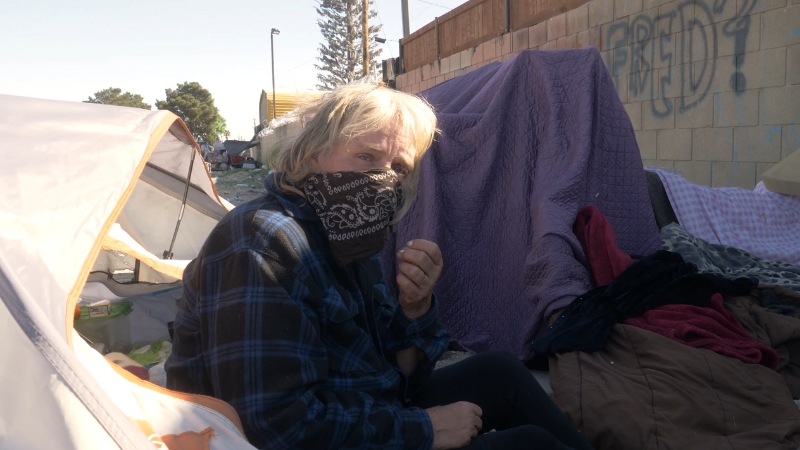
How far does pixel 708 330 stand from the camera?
7.98ft

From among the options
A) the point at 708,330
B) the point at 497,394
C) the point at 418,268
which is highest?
the point at 418,268

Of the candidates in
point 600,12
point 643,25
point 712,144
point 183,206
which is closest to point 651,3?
point 643,25

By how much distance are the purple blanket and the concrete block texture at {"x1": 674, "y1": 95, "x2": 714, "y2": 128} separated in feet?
6.77

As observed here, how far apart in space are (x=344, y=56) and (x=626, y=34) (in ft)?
97.8

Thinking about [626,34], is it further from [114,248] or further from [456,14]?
[114,248]

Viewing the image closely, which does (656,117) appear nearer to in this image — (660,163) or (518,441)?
(660,163)

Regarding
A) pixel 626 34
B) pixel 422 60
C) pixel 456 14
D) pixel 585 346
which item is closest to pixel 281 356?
pixel 585 346

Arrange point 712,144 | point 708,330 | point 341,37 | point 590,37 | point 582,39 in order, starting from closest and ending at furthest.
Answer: point 708,330, point 712,144, point 590,37, point 582,39, point 341,37

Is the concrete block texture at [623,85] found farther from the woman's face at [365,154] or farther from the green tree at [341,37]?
the green tree at [341,37]

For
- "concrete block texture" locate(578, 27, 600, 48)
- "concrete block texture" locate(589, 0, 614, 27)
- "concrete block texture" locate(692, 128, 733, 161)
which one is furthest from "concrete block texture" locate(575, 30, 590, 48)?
"concrete block texture" locate(692, 128, 733, 161)

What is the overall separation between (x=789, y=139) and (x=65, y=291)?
479 centimetres

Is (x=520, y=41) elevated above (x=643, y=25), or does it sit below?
above

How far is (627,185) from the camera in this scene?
3.24m

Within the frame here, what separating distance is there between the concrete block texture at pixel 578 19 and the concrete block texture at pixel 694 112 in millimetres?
1475
